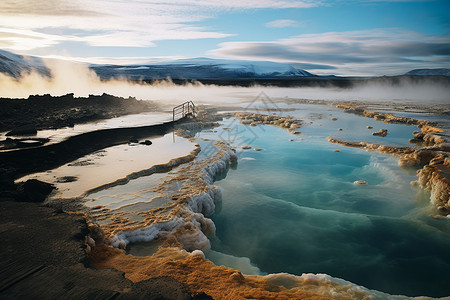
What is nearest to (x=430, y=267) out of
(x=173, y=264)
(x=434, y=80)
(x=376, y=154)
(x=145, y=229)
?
(x=173, y=264)

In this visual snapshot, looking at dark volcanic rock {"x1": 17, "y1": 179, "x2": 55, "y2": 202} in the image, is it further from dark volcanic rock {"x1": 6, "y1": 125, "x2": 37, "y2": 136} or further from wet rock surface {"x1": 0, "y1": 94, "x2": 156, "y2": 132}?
wet rock surface {"x1": 0, "y1": 94, "x2": 156, "y2": 132}

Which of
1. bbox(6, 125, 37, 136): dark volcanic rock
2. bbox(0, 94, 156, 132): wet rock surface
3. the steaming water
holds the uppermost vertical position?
bbox(0, 94, 156, 132): wet rock surface

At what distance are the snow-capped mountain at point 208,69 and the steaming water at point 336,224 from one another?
291ft

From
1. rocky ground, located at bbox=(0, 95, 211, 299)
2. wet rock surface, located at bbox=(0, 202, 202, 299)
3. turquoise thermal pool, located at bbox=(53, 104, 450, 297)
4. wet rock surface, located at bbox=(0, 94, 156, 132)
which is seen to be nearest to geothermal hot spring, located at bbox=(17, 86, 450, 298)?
turquoise thermal pool, located at bbox=(53, 104, 450, 297)

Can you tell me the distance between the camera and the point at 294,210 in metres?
6.21

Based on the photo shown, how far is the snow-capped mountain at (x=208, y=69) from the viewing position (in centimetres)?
9612

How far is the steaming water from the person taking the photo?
4322 mm

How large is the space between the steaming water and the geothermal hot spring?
18 millimetres

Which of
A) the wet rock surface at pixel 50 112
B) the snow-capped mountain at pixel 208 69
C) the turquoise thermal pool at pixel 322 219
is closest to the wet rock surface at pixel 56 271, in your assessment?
the turquoise thermal pool at pixel 322 219

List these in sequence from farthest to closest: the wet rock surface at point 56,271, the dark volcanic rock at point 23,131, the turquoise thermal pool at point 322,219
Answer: the dark volcanic rock at point 23,131 → the turquoise thermal pool at point 322,219 → the wet rock surface at point 56,271

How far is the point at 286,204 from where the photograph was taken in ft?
21.2

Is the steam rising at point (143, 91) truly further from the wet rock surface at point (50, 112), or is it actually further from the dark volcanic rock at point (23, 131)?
the dark volcanic rock at point (23, 131)

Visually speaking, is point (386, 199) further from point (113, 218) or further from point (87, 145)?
point (87, 145)

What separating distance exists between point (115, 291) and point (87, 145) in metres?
7.28
